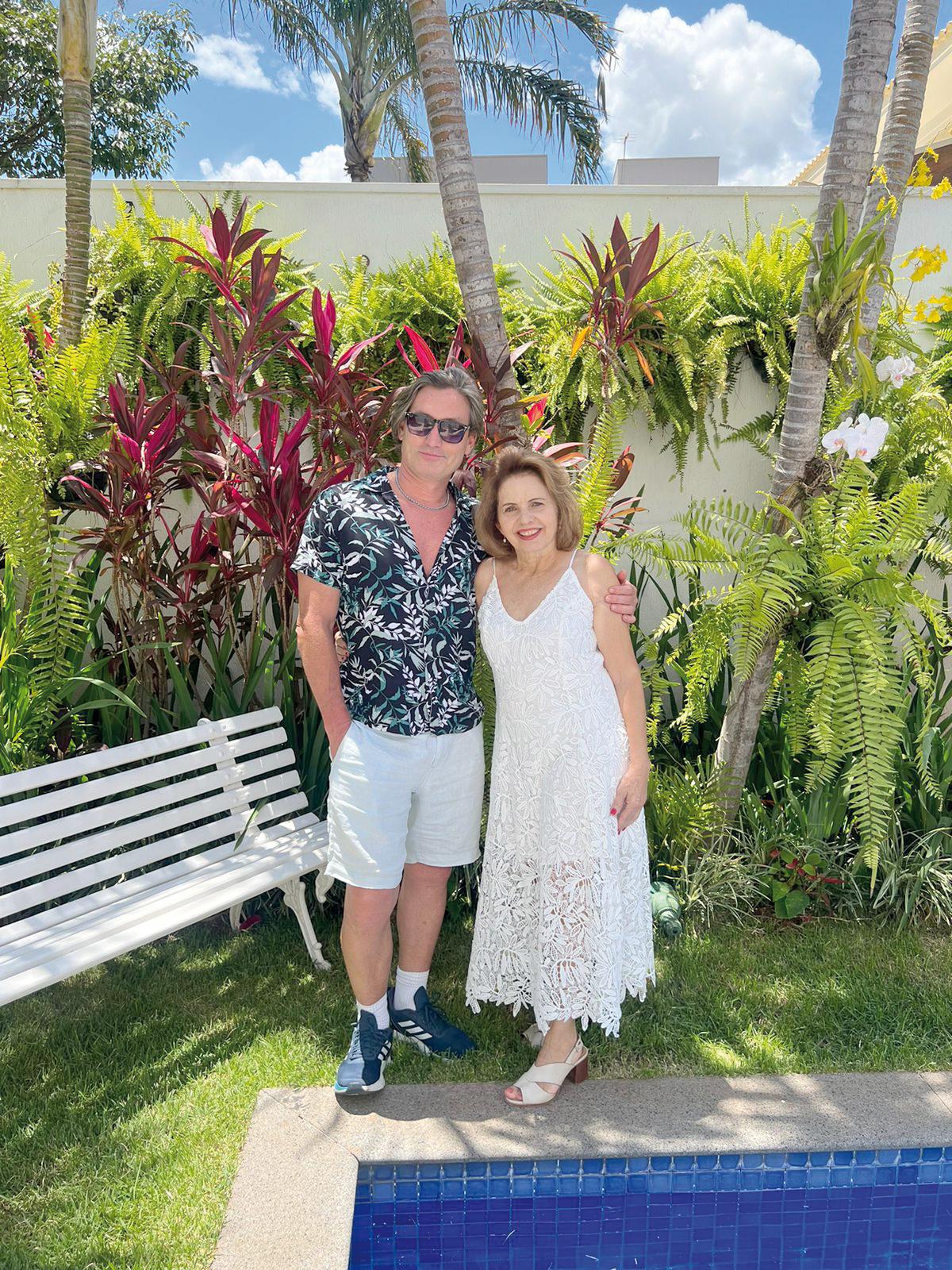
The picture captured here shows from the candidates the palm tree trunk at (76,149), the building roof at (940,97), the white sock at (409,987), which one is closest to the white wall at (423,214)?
the palm tree trunk at (76,149)

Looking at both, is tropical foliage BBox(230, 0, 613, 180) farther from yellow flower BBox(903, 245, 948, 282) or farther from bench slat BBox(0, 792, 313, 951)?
bench slat BBox(0, 792, 313, 951)

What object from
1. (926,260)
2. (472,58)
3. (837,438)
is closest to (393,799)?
(837,438)

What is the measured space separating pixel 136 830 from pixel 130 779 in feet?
0.55

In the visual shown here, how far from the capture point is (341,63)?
13273 mm

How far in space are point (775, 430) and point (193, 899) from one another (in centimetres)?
338

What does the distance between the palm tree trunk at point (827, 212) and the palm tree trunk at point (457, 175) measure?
3.28 feet

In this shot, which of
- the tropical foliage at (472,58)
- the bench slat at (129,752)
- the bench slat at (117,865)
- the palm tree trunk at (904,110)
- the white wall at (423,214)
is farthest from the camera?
the tropical foliage at (472,58)

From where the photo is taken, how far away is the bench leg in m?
3.02

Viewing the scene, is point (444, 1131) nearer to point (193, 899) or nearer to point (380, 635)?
point (193, 899)

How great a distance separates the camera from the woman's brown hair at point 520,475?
2.33 m

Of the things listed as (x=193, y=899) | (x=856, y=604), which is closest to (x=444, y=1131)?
(x=193, y=899)

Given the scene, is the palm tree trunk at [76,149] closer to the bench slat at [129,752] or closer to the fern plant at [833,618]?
the bench slat at [129,752]

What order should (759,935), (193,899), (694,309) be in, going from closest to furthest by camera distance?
1. (193,899)
2. (759,935)
3. (694,309)

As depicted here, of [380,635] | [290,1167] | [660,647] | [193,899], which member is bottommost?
[290,1167]
